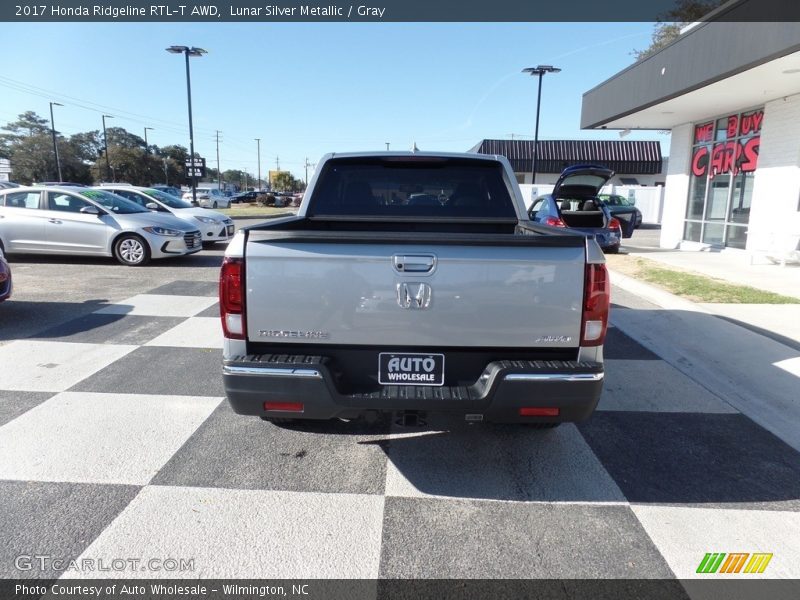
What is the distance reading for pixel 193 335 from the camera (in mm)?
6227

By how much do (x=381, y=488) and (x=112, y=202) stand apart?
1096 centimetres

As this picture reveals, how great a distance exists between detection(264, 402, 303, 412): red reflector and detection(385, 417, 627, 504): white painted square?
786 millimetres

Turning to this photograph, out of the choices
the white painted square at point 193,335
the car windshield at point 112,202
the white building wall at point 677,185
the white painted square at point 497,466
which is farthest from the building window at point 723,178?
the car windshield at point 112,202

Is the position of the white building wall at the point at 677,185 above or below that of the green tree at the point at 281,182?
below

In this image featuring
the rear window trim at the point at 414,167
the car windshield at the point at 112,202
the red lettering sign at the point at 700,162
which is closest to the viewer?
the rear window trim at the point at 414,167

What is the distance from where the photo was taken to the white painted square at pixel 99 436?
325 centimetres

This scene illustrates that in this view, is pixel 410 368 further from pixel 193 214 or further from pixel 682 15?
pixel 682 15

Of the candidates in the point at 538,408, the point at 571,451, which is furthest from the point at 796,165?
the point at 538,408

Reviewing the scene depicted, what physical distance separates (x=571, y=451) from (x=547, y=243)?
165 cm

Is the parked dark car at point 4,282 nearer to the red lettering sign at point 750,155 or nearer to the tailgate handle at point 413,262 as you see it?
the tailgate handle at point 413,262

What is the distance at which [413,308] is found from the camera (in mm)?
2803

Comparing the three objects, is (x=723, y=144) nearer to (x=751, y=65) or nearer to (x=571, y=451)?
(x=751, y=65)

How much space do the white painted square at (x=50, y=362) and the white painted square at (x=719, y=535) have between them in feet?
15.2

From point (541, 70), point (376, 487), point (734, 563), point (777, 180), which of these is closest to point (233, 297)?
point (376, 487)
